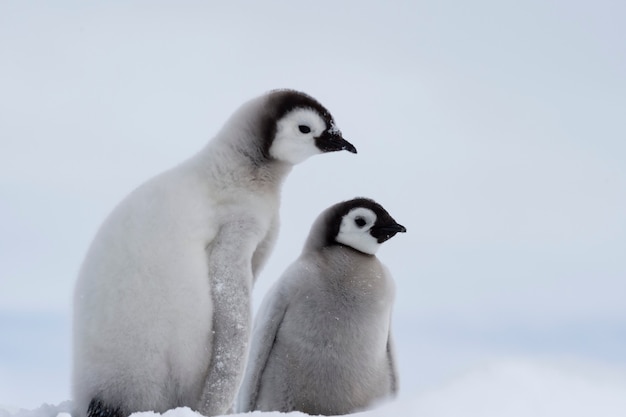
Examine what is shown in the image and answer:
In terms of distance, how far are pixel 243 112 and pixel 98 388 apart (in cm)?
129

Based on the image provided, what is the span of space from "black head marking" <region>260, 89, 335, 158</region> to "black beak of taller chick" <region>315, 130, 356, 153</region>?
4cm

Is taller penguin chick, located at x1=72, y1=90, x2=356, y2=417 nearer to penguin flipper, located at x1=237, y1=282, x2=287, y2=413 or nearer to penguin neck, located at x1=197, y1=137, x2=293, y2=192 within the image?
penguin neck, located at x1=197, y1=137, x2=293, y2=192

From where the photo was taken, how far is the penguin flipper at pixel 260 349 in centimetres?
452

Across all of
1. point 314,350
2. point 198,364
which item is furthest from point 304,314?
point 198,364

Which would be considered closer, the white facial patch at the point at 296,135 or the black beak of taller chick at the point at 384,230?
the white facial patch at the point at 296,135

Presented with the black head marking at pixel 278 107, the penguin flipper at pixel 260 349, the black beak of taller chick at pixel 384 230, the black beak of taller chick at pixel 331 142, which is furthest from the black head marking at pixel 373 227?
the black head marking at pixel 278 107

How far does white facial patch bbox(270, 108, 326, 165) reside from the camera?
3842 mm

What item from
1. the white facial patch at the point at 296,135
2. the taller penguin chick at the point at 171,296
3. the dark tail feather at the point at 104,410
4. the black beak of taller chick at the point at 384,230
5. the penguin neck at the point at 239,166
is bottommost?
the dark tail feather at the point at 104,410

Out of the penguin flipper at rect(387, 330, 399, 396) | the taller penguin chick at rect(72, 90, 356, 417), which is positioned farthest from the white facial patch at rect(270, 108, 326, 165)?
the penguin flipper at rect(387, 330, 399, 396)

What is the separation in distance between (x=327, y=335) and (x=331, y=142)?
1.05 metres

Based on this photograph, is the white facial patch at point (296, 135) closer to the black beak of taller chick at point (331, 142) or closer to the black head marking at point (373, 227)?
the black beak of taller chick at point (331, 142)

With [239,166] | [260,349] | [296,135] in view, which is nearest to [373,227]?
[260,349]

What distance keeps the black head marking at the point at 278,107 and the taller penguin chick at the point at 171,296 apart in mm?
207

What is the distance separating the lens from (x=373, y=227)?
4.84 meters
